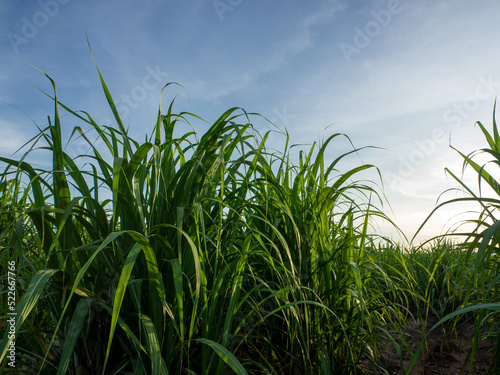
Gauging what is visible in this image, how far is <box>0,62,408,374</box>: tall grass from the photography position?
97 cm

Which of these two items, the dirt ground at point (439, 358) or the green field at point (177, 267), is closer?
the green field at point (177, 267)

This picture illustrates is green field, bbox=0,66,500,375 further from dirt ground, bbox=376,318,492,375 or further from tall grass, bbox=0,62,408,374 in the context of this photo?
dirt ground, bbox=376,318,492,375

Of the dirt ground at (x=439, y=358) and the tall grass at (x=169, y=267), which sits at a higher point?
the tall grass at (x=169, y=267)

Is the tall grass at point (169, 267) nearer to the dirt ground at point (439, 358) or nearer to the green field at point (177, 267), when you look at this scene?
the green field at point (177, 267)

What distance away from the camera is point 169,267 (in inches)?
44.3

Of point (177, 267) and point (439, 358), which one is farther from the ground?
point (177, 267)

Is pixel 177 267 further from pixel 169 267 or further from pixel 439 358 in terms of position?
pixel 439 358

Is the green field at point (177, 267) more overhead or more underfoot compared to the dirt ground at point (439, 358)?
more overhead

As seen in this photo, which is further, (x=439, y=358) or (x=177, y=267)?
(x=439, y=358)

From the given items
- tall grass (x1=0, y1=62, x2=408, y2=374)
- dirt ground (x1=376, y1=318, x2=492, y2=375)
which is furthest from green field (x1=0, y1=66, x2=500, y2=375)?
dirt ground (x1=376, y1=318, x2=492, y2=375)

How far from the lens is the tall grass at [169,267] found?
97 centimetres

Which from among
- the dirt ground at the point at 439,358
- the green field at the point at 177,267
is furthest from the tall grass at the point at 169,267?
the dirt ground at the point at 439,358

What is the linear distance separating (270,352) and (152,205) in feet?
2.63

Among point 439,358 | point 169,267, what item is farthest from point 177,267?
point 439,358
